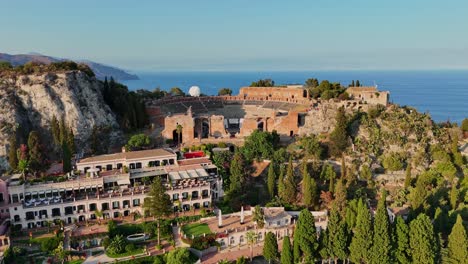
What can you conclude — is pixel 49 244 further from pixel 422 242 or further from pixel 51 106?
pixel 422 242

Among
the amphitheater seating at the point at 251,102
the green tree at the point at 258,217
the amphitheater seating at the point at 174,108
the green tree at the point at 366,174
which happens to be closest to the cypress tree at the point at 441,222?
the green tree at the point at 366,174

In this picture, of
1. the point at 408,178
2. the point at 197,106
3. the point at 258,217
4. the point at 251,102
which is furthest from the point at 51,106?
the point at 408,178

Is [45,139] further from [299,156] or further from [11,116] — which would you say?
[299,156]

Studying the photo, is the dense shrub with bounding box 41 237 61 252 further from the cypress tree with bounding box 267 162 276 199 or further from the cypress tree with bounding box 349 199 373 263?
the cypress tree with bounding box 349 199 373 263

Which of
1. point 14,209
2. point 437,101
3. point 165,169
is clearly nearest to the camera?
point 14,209

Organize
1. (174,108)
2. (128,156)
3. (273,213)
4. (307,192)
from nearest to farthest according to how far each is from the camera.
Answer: (273,213), (307,192), (128,156), (174,108)

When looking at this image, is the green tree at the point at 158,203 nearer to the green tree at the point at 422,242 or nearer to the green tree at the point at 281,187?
the green tree at the point at 281,187

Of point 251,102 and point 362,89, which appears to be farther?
point 251,102

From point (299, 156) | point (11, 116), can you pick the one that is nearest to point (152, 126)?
point (11, 116)
